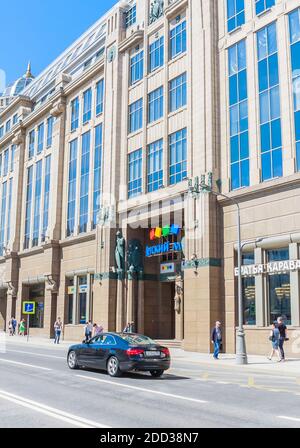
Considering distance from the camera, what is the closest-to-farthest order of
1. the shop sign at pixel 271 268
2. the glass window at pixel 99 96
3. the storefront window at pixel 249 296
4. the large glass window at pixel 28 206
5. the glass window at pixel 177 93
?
the shop sign at pixel 271 268
the storefront window at pixel 249 296
the glass window at pixel 177 93
the glass window at pixel 99 96
the large glass window at pixel 28 206

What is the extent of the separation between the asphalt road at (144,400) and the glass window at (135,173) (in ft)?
64.4

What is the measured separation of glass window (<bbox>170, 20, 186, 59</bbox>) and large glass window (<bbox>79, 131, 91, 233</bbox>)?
38.2ft

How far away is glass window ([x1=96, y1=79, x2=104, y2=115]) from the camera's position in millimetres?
41594

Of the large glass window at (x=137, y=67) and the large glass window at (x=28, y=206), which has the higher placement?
the large glass window at (x=137, y=67)

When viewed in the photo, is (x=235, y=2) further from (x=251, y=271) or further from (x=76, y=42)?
(x=76, y=42)

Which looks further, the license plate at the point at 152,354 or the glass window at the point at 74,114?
the glass window at the point at 74,114

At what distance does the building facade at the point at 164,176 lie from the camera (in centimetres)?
2612

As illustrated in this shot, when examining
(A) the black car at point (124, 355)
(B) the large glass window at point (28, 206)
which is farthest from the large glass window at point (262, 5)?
(B) the large glass window at point (28, 206)

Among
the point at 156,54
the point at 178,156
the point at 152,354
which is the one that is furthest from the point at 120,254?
the point at 152,354

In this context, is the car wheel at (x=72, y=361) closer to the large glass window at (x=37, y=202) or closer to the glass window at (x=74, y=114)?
the glass window at (x=74, y=114)

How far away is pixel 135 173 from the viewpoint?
1439 inches

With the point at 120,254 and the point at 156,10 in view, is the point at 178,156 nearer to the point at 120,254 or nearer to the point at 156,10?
the point at 120,254

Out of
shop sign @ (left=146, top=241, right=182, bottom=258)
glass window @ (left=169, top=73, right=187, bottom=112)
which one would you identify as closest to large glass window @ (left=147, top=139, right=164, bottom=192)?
glass window @ (left=169, top=73, right=187, bottom=112)

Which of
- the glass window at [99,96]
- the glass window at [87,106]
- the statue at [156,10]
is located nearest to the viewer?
the statue at [156,10]
